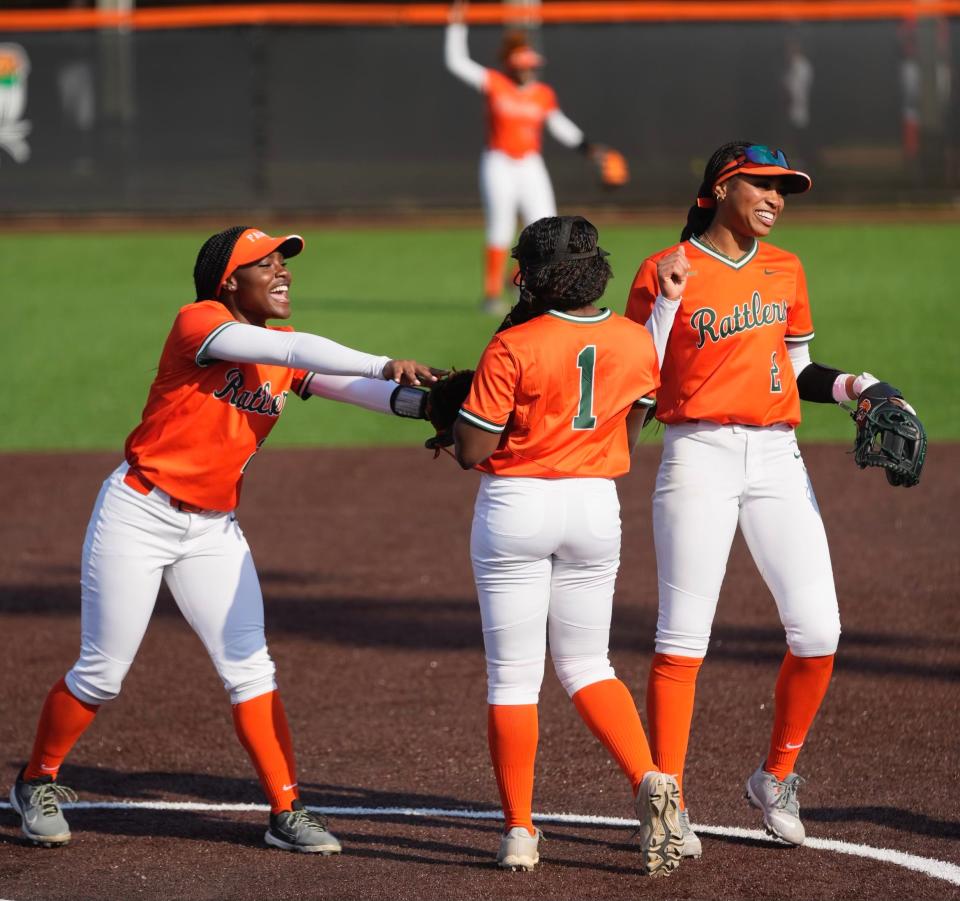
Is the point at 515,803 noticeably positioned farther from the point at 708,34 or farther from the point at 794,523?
the point at 708,34

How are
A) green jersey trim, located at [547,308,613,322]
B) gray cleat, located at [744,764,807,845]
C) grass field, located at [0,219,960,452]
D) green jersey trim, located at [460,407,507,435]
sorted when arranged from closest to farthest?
green jersey trim, located at [460,407,507,435] → green jersey trim, located at [547,308,613,322] → gray cleat, located at [744,764,807,845] → grass field, located at [0,219,960,452]

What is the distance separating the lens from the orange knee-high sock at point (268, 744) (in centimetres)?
522

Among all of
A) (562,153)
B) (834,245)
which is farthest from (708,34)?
(834,245)

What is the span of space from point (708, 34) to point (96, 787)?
57.0ft

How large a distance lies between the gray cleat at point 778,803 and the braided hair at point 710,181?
1704mm

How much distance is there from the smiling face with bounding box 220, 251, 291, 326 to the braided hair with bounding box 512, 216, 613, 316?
0.82 metres

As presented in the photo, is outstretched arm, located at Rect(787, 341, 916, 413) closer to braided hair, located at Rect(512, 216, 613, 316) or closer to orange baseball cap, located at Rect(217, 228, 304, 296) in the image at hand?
braided hair, located at Rect(512, 216, 613, 316)

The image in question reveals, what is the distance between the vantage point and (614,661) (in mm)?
7242

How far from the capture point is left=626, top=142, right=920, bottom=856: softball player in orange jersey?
5.06m

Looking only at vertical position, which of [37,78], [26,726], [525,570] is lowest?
[26,726]

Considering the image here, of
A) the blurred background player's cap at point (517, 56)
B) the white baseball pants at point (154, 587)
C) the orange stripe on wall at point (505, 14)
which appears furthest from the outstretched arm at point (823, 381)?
the orange stripe on wall at point (505, 14)

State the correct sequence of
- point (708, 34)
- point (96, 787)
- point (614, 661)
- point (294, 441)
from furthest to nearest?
point (708, 34) → point (294, 441) → point (614, 661) → point (96, 787)

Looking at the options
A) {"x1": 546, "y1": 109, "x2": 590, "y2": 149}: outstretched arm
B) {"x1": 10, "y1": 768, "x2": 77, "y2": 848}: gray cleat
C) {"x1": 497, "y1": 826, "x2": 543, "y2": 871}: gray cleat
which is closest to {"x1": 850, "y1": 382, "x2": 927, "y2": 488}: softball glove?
{"x1": 497, "y1": 826, "x2": 543, "y2": 871}: gray cleat

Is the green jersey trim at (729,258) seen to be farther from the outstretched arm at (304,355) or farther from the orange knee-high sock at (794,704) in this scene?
the orange knee-high sock at (794,704)
